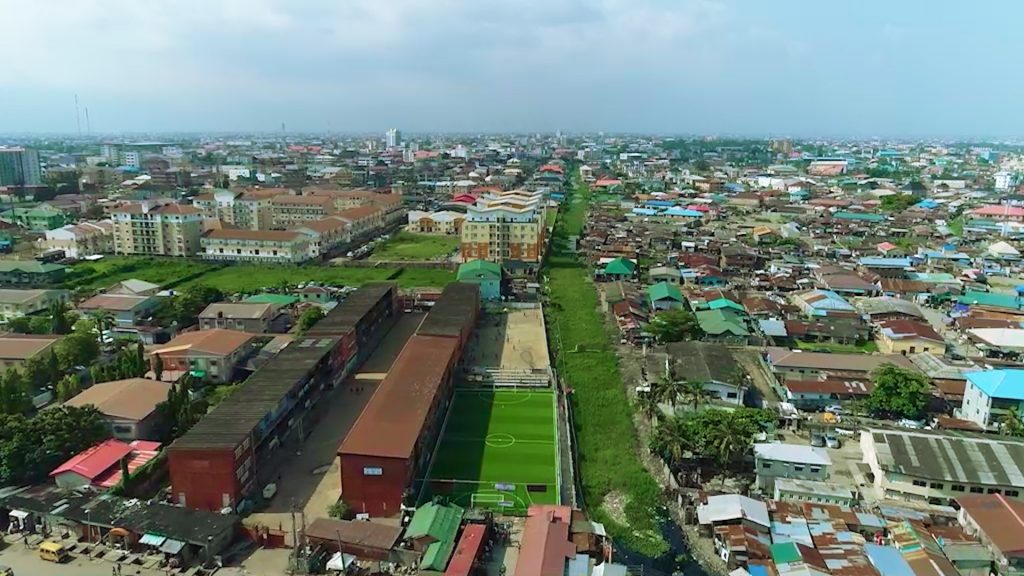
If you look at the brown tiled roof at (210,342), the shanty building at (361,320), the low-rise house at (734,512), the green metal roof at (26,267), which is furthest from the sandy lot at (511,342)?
the green metal roof at (26,267)

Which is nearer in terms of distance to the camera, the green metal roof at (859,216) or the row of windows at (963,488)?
the row of windows at (963,488)

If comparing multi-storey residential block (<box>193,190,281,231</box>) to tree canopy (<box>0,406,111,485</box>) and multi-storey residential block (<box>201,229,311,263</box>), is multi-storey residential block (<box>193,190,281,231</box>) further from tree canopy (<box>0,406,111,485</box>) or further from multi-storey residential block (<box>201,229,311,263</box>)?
tree canopy (<box>0,406,111,485</box>)

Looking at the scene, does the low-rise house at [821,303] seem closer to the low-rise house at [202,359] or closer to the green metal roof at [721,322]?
the green metal roof at [721,322]

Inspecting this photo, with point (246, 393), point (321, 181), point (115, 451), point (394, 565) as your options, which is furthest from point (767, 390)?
point (321, 181)

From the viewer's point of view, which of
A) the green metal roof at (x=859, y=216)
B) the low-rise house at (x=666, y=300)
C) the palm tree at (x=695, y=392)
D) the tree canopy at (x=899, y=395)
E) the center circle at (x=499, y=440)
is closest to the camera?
the center circle at (x=499, y=440)

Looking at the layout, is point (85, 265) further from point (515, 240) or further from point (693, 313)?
point (693, 313)

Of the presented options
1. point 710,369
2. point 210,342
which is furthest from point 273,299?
point 710,369

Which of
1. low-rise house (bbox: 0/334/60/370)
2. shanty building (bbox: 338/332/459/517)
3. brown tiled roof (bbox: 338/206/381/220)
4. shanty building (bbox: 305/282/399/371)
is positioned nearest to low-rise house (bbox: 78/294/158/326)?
low-rise house (bbox: 0/334/60/370)
